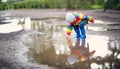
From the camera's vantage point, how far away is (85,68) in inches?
285

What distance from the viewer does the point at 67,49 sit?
31.6 feet

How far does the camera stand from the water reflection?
7.67 meters

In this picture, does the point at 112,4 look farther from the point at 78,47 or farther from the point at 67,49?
the point at 67,49

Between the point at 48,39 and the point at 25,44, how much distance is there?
1312 mm

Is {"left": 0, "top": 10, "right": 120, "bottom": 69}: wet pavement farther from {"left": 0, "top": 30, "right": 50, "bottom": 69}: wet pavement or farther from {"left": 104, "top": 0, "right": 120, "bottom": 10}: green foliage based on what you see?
{"left": 104, "top": 0, "right": 120, "bottom": 10}: green foliage

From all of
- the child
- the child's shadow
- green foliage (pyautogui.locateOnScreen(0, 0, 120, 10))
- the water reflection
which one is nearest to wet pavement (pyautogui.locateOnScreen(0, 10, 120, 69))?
the water reflection

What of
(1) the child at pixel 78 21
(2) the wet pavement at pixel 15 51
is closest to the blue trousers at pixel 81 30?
(1) the child at pixel 78 21

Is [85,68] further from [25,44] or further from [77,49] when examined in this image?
[25,44]

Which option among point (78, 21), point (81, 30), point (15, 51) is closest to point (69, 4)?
point (81, 30)

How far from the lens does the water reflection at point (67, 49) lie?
7.67 m

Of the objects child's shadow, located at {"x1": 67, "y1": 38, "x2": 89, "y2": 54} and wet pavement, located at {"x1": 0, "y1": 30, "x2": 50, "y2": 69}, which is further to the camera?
child's shadow, located at {"x1": 67, "y1": 38, "x2": 89, "y2": 54}

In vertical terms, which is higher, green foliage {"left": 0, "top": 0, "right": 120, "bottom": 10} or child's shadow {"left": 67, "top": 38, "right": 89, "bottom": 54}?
child's shadow {"left": 67, "top": 38, "right": 89, "bottom": 54}

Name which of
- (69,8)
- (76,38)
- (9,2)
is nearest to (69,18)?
(76,38)

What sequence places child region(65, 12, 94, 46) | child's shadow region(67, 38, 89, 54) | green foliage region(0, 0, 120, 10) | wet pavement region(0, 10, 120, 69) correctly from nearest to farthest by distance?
wet pavement region(0, 10, 120, 69), child's shadow region(67, 38, 89, 54), child region(65, 12, 94, 46), green foliage region(0, 0, 120, 10)
